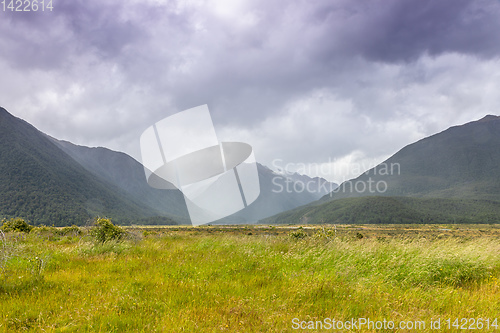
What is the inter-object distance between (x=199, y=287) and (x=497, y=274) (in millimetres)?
8571

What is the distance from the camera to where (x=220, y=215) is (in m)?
16.8

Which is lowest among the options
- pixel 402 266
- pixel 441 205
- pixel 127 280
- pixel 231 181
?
pixel 441 205

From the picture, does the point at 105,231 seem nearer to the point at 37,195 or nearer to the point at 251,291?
the point at 251,291

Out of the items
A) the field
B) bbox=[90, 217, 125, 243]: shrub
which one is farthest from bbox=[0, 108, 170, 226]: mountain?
the field

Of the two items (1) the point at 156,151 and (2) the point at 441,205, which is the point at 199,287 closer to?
(1) the point at 156,151

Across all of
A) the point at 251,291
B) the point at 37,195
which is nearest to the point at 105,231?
the point at 251,291

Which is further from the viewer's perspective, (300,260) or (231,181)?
(231,181)

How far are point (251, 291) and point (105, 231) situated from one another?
1041 centimetres

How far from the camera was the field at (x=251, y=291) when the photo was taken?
392 centimetres

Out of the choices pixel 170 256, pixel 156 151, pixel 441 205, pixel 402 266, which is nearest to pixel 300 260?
pixel 402 266

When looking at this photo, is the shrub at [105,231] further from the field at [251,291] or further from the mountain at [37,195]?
the mountain at [37,195]

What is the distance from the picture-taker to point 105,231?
41.7ft

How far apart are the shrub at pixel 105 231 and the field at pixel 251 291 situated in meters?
3.92

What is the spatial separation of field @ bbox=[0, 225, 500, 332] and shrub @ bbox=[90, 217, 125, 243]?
154 inches
